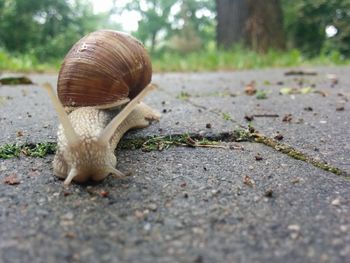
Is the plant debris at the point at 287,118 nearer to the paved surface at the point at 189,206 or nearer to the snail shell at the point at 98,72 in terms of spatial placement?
the paved surface at the point at 189,206

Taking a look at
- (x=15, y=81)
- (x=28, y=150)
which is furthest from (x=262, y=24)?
(x=28, y=150)

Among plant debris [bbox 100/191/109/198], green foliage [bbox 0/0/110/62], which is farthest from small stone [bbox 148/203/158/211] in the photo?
green foliage [bbox 0/0/110/62]

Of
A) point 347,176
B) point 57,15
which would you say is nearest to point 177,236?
point 347,176

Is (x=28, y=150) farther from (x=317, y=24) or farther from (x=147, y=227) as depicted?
(x=317, y=24)

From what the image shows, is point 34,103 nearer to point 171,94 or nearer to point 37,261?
point 171,94

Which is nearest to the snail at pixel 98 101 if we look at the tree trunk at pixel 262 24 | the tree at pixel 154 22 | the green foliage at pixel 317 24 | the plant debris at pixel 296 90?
the plant debris at pixel 296 90

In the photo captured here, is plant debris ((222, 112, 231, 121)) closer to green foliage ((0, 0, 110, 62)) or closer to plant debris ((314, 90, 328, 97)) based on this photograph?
plant debris ((314, 90, 328, 97))
